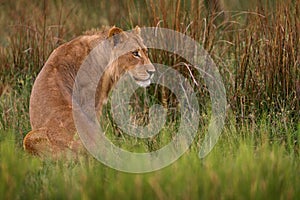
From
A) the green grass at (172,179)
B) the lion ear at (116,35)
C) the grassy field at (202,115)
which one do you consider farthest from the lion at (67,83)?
the green grass at (172,179)

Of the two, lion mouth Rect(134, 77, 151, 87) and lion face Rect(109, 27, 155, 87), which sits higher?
lion face Rect(109, 27, 155, 87)

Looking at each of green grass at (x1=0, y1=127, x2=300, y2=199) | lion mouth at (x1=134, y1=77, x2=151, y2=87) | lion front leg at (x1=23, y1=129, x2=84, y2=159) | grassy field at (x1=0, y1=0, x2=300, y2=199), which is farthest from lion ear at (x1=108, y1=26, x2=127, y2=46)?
green grass at (x1=0, y1=127, x2=300, y2=199)

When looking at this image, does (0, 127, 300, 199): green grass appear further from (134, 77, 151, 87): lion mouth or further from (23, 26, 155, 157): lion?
(134, 77, 151, 87): lion mouth

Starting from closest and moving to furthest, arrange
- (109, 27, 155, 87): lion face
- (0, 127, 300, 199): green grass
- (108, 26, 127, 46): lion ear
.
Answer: (0, 127, 300, 199): green grass → (108, 26, 127, 46): lion ear → (109, 27, 155, 87): lion face

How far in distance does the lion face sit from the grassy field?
0.99ft

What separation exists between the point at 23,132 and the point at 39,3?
318 centimetres

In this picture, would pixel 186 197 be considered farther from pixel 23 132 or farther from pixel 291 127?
pixel 23 132

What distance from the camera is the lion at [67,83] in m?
4.91

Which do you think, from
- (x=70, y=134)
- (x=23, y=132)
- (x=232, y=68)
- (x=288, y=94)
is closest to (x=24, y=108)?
(x=23, y=132)

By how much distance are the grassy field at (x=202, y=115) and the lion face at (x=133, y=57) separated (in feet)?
0.99

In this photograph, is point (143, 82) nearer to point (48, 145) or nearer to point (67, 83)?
point (67, 83)

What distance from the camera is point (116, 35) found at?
5.56 m

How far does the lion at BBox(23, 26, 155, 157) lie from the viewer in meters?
4.91

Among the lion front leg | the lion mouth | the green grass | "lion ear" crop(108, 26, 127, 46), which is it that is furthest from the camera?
the lion mouth
